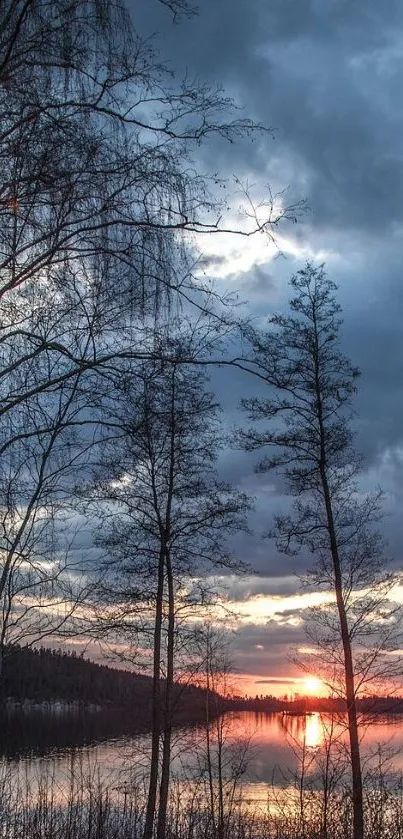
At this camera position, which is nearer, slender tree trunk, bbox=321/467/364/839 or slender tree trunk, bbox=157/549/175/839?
slender tree trunk, bbox=321/467/364/839

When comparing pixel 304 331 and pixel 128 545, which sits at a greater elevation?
pixel 304 331

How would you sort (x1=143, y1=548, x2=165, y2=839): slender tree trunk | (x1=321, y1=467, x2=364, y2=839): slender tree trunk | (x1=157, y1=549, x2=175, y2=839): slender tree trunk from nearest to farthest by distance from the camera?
1. (x1=321, y1=467, x2=364, y2=839): slender tree trunk
2. (x1=143, y1=548, x2=165, y2=839): slender tree trunk
3. (x1=157, y1=549, x2=175, y2=839): slender tree trunk

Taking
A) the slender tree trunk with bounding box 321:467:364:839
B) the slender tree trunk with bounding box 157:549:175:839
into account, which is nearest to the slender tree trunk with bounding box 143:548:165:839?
the slender tree trunk with bounding box 157:549:175:839

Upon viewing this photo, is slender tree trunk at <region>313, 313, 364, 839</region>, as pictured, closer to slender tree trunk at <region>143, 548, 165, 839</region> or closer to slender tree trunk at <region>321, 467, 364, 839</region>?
slender tree trunk at <region>321, 467, 364, 839</region>

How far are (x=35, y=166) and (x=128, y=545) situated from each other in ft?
41.2

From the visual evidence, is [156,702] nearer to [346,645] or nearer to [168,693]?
[168,693]

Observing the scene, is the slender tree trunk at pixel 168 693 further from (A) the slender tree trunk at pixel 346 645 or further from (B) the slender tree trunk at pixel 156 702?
(A) the slender tree trunk at pixel 346 645

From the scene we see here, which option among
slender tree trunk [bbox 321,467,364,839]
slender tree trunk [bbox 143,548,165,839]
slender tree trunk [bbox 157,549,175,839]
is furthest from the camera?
slender tree trunk [bbox 157,549,175,839]

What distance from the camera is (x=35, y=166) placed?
13.1 ft

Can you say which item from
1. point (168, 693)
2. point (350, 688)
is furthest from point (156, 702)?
point (350, 688)

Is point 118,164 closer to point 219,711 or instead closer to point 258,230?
point 258,230

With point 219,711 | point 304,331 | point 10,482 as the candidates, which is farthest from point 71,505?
point 219,711

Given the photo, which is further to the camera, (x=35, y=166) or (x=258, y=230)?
(x=258, y=230)

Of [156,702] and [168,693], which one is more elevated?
[168,693]
